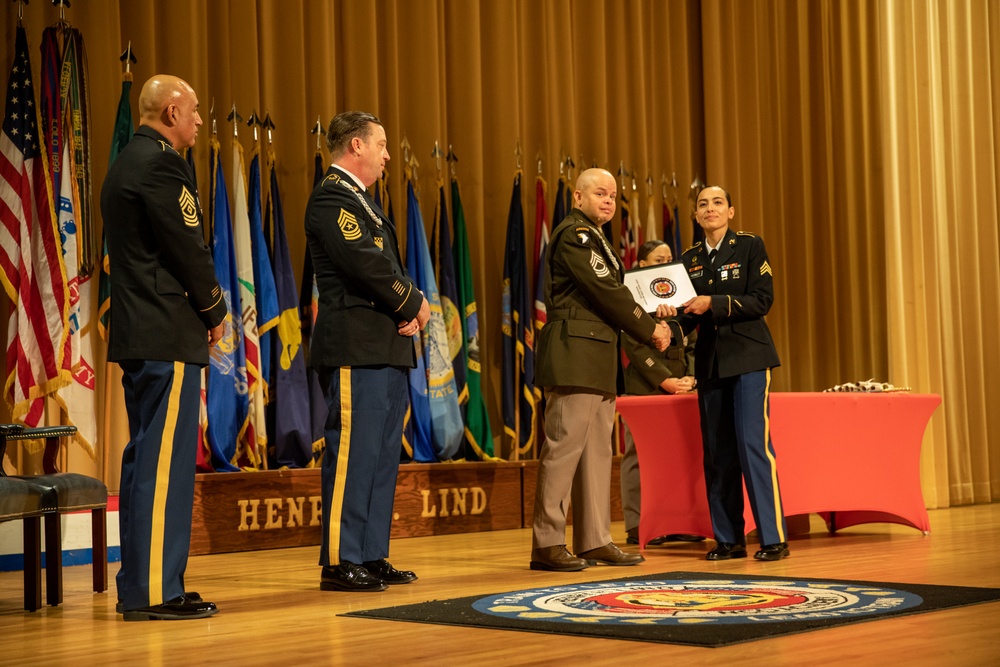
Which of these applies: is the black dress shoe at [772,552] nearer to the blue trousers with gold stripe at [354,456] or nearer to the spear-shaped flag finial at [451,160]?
the blue trousers with gold stripe at [354,456]

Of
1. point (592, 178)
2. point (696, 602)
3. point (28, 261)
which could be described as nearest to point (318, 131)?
point (28, 261)

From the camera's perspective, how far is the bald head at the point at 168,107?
10.5ft

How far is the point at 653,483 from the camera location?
497cm

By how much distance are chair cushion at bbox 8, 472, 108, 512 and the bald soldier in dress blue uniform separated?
2108mm

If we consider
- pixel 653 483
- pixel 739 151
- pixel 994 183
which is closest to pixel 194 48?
pixel 653 483

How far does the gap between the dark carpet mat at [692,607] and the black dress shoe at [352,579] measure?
0.40m

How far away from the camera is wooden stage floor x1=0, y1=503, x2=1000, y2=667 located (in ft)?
7.88

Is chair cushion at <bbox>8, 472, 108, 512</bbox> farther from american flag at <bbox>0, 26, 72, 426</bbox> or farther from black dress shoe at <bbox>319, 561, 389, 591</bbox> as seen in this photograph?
american flag at <bbox>0, 26, 72, 426</bbox>

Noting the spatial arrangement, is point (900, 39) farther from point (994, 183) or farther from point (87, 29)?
point (87, 29)

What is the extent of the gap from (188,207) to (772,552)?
7.87 feet

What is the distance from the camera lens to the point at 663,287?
4391 mm

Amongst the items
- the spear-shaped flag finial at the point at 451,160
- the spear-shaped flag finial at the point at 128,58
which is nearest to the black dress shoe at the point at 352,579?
the spear-shaped flag finial at the point at 128,58

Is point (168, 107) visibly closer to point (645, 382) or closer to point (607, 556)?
point (607, 556)

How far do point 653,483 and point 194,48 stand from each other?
324 centimetres
